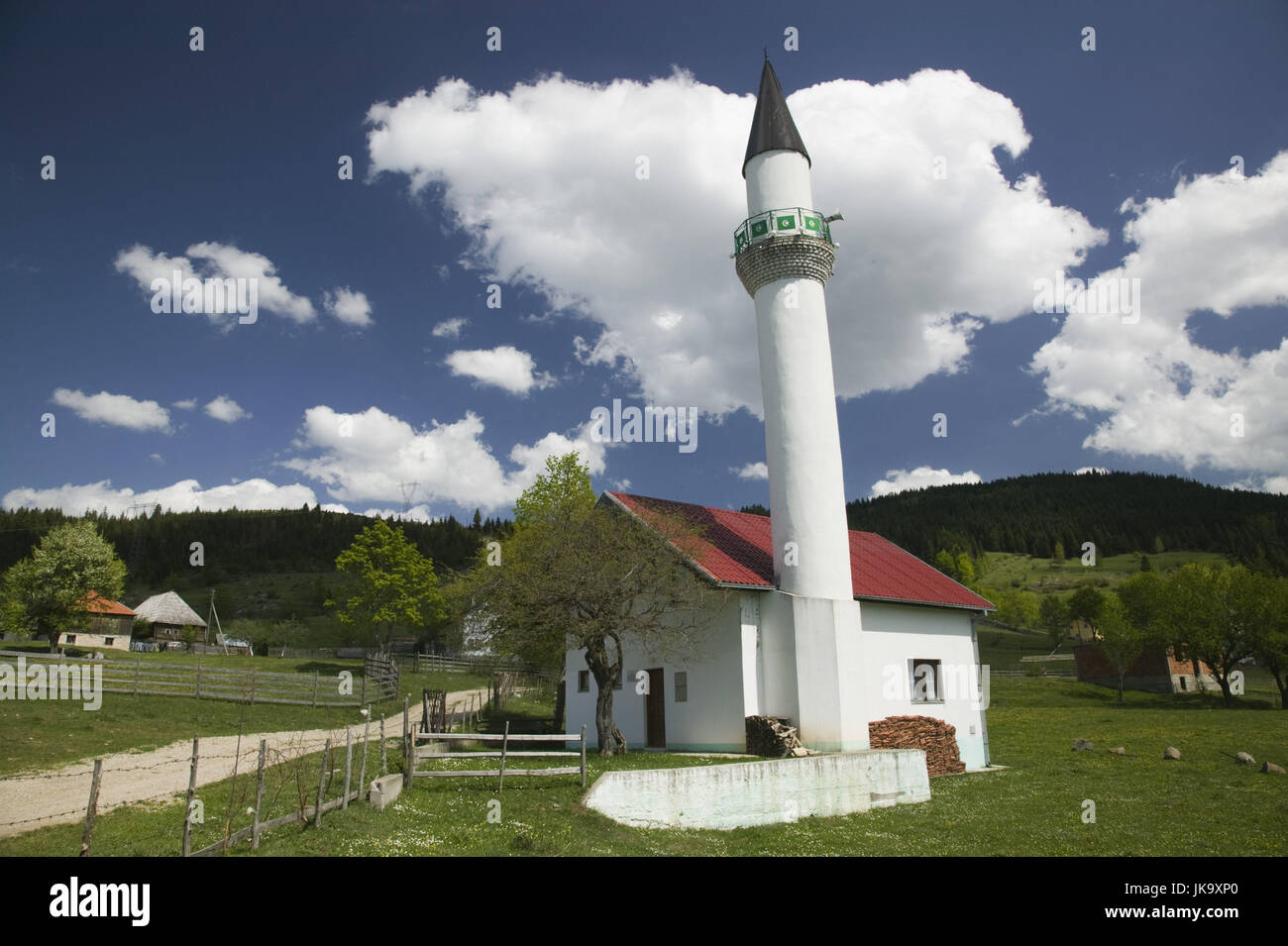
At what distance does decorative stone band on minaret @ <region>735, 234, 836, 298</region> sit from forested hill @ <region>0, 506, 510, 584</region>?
87741 millimetres

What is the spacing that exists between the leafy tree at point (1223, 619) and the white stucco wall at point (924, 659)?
126ft

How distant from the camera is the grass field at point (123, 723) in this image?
18.7m

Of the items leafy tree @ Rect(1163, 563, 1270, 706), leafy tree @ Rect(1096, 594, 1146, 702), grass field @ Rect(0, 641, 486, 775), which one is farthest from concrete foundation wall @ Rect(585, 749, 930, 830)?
leafy tree @ Rect(1096, 594, 1146, 702)

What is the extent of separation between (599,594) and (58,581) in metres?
38.9

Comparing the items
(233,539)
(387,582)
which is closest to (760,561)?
(387,582)

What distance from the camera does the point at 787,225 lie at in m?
24.5

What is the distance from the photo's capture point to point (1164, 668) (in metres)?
66.1

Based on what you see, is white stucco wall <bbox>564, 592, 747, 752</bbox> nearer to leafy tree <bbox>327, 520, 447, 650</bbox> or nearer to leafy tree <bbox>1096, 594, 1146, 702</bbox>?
leafy tree <bbox>327, 520, 447, 650</bbox>

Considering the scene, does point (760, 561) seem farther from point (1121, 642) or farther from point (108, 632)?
point (108, 632)

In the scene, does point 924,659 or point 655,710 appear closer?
point 655,710

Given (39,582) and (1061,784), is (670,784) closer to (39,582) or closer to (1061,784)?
(1061,784)

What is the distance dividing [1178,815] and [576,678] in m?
17.7
